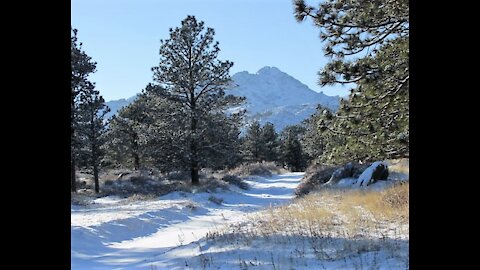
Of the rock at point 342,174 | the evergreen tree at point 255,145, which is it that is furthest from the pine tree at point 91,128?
the evergreen tree at point 255,145

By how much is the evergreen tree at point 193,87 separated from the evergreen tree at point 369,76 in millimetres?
15270

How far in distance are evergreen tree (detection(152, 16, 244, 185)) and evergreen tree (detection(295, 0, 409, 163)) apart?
15270 mm

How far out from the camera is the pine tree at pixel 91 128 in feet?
80.0

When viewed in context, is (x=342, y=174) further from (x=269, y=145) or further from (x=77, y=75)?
(x=269, y=145)

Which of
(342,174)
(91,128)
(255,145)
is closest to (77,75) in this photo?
(91,128)

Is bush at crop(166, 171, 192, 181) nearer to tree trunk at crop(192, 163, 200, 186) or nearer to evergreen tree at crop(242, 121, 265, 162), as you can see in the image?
tree trunk at crop(192, 163, 200, 186)

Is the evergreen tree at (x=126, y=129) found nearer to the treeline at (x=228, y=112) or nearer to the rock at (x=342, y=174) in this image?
→ the treeline at (x=228, y=112)

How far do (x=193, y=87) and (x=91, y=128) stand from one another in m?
6.93
